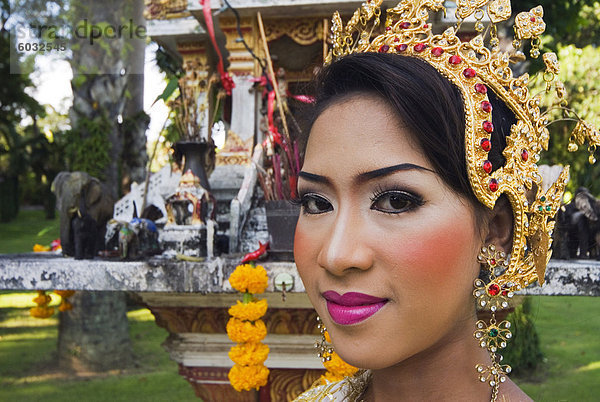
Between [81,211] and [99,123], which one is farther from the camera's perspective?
[99,123]

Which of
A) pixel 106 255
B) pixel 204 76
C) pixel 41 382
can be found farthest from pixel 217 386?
pixel 41 382

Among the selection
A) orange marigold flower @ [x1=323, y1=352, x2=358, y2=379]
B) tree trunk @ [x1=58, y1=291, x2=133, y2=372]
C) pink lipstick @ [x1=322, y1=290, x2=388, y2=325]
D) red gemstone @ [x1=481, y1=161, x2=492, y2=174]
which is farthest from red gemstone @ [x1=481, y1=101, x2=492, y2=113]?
tree trunk @ [x1=58, y1=291, x2=133, y2=372]

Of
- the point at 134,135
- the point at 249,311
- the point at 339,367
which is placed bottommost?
the point at 339,367

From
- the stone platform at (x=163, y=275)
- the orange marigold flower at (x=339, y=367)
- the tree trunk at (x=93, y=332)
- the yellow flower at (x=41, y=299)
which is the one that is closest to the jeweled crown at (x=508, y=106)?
the orange marigold flower at (x=339, y=367)

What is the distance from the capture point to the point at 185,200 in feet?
10.3

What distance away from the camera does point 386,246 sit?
3.74 feet

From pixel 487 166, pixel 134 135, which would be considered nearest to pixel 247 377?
pixel 487 166

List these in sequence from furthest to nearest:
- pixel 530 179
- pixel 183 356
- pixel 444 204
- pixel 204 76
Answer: pixel 204 76
pixel 183 356
pixel 530 179
pixel 444 204

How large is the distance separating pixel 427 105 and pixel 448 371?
669 millimetres

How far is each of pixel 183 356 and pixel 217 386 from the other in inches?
11.5

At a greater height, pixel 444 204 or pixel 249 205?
pixel 444 204

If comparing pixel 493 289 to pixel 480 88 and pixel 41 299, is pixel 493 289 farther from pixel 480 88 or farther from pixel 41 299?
pixel 41 299

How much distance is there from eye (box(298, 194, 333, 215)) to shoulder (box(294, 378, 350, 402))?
651 millimetres

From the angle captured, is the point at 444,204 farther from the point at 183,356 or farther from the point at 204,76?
the point at 204,76
